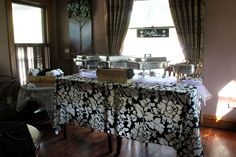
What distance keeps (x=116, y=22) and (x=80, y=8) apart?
75cm

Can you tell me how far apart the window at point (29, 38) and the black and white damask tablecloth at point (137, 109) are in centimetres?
172

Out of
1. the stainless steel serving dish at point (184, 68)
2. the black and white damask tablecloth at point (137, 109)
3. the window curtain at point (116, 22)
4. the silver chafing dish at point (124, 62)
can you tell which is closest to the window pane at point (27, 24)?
the window curtain at point (116, 22)

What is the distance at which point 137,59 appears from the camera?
2.70m

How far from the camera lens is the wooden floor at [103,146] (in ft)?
9.13

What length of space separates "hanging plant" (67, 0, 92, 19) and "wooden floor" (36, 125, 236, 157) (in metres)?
2.07

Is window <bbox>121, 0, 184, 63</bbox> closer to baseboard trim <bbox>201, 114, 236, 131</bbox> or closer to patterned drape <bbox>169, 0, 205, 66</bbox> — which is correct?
patterned drape <bbox>169, 0, 205, 66</bbox>

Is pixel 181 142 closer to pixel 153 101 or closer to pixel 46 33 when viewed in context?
pixel 153 101

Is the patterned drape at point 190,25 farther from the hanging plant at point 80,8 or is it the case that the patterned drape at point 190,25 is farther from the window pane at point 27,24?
the window pane at point 27,24

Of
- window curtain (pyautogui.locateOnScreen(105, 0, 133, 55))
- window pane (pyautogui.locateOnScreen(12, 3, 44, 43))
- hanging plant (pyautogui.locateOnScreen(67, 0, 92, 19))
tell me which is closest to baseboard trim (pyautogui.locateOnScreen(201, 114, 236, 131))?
window curtain (pyautogui.locateOnScreen(105, 0, 133, 55))

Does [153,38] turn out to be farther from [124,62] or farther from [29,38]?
[29,38]

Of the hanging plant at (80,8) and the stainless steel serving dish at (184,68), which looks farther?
the hanging plant at (80,8)

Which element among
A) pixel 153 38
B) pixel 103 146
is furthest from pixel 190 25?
pixel 103 146

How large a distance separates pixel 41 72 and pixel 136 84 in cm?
207

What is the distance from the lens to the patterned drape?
3461 mm
